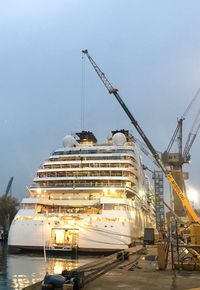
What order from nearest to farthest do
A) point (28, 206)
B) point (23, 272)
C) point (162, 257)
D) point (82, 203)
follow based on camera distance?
point (162, 257)
point (23, 272)
point (28, 206)
point (82, 203)

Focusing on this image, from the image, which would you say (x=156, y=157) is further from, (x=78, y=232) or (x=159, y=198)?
(x=159, y=198)

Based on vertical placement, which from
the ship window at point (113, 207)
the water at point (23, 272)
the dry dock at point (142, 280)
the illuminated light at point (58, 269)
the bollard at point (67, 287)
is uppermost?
the ship window at point (113, 207)

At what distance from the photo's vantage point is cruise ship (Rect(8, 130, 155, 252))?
141 feet

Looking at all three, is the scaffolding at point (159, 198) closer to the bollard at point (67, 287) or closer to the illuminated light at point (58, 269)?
the illuminated light at point (58, 269)

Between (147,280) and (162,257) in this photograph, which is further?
(162,257)

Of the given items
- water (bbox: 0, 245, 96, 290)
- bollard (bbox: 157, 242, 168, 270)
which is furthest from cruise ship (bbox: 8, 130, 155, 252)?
bollard (bbox: 157, 242, 168, 270)

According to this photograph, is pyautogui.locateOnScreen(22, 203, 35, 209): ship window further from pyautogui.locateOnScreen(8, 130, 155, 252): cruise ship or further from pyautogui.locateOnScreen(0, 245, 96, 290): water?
pyautogui.locateOnScreen(0, 245, 96, 290): water

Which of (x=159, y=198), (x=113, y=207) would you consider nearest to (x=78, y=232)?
(x=113, y=207)

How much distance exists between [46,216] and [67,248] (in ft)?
16.0

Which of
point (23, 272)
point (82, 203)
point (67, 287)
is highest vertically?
point (82, 203)

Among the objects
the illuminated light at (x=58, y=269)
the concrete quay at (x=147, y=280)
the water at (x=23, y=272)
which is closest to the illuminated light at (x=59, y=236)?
the water at (x=23, y=272)

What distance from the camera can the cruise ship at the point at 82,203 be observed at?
43.0 meters

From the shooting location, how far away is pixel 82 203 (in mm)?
48250

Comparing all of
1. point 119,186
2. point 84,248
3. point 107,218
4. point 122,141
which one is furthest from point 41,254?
point 122,141
